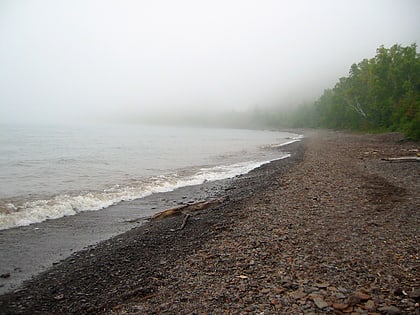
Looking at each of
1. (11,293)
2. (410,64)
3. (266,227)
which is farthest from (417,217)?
(410,64)

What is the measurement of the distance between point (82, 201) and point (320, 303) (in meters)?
14.3

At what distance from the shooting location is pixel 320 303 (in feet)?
18.6

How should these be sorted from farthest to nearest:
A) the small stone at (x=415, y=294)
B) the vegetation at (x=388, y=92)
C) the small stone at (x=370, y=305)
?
the vegetation at (x=388, y=92)
the small stone at (x=415, y=294)
the small stone at (x=370, y=305)

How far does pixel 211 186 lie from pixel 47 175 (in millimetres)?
14625

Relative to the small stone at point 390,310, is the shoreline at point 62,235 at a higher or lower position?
lower

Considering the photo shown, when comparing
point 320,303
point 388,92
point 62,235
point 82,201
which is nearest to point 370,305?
point 320,303

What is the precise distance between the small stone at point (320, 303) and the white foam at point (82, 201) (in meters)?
12.7

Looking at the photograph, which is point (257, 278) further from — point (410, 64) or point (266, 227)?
point (410, 64)

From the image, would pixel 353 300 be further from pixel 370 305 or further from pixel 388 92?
pixel 388 92

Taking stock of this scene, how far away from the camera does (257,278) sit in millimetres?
6926

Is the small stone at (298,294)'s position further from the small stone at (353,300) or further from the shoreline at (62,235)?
the shoreline at (62,235)

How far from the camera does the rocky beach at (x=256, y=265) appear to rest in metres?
5.98

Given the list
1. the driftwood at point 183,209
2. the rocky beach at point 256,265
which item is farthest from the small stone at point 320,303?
the driftwood at point 183,209

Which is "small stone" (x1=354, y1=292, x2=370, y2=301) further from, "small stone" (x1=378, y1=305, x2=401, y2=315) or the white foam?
the white foam
